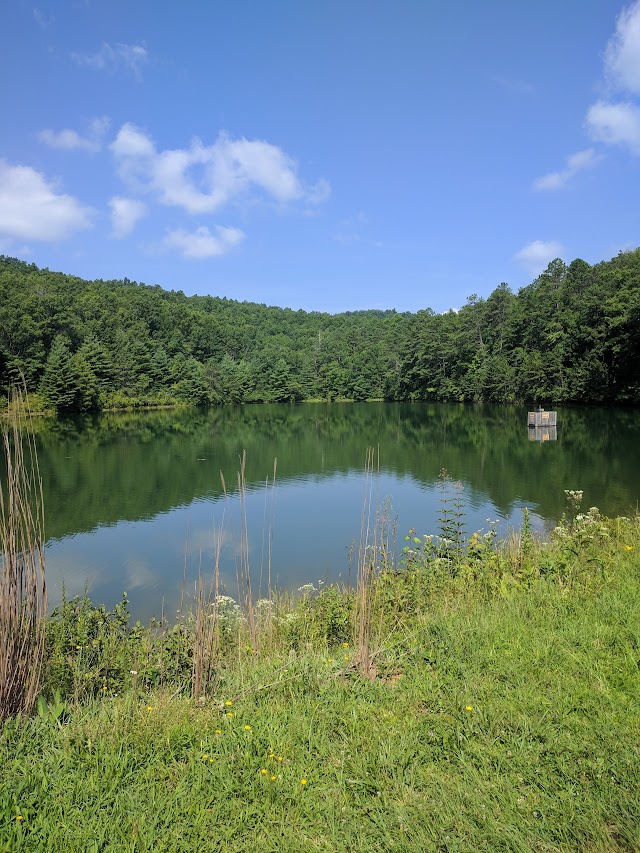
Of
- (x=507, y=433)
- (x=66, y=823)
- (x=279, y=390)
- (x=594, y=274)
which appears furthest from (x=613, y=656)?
(x=279, y=390)

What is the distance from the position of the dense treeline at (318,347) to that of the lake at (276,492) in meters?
13.3

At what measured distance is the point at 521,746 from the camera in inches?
113

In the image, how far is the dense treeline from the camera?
47.8 metres

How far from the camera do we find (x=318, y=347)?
86.9 metres

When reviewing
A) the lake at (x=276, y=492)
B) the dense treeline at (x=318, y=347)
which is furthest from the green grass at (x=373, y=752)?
the dense treeline at (x=318, y=347)

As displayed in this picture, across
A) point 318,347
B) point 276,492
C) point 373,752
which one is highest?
point 318,347

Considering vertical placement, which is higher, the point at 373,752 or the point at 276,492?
the point at 373,752

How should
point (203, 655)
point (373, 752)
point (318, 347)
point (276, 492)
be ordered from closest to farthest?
1. point (373, 752)
2. point (203, 655)
3. point (276, 492)
4. point (318, 347)

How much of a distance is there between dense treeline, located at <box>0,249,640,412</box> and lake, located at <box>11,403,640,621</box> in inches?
525

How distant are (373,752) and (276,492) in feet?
51.9

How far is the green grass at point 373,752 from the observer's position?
7.98ft

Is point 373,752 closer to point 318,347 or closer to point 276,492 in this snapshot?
point 276,492

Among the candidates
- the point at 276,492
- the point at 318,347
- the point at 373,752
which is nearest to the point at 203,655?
the point at 373,752

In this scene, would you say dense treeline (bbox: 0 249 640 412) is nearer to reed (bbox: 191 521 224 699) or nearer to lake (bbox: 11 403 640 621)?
lake (bbox: 11 403 640 621)
